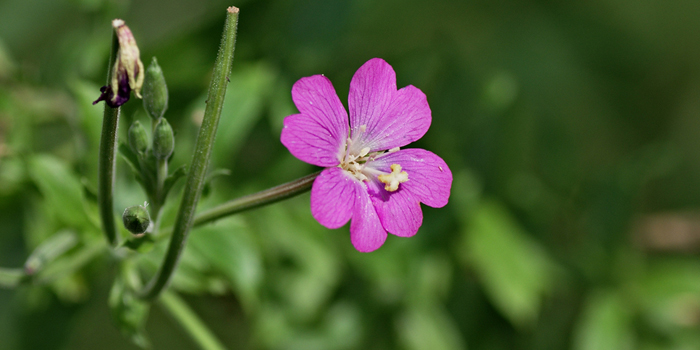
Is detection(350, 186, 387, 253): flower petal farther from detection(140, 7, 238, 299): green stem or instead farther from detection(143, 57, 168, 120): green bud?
detection(143, 57, 168, 120): green bud

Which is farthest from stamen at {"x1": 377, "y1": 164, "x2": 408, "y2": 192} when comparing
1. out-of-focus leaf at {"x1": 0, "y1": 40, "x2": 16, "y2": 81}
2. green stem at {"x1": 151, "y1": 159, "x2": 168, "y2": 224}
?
out-of-focus leaf at {"x1": 0, "y1": 40, "x2": 16, "y2": 81}

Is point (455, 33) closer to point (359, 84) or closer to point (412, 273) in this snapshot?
point (412, 273)

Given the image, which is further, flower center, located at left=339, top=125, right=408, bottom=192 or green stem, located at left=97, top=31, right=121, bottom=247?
flower center, located at left=339, top=125, right=408, bottom=192

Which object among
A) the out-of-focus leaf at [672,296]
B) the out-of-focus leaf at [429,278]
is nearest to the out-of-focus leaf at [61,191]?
the out-of-focus leaf at [429,278]

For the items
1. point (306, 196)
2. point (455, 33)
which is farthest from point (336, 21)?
point (455, 33)

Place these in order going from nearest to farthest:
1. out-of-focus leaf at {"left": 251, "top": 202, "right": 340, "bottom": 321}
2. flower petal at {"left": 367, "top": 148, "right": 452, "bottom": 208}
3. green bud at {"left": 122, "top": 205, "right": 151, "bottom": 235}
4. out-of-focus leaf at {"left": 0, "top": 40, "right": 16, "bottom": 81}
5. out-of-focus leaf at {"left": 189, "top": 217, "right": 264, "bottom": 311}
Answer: green bud at {"left": 122, "top": 205, "right": 151, "bottom": 235}
flower petal at {"left": 367, "top": 148, "right": 452, "bottom": 208}
out-of-focus leaf at {"left": 189, "top": 217, "right": 264, "bottom": 311}
out-of-focus leaf at {"left": 0, "top": 40, "right": 16, "bottom": 81}
out-of-focus leaf at {"left": 251, "top": 202, "right": 340, "bottom": 321}

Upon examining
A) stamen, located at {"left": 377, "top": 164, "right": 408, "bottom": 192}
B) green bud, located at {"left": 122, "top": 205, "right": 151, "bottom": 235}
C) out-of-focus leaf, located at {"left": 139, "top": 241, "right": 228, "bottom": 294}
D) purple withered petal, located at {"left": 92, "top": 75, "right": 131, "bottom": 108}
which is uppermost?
stamen, located at {"left": 377, "top": 164, "right": 408, "bottom": 192}

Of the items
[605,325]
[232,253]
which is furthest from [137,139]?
[605,325]

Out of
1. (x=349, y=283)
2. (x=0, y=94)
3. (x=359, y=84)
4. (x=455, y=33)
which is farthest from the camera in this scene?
(x=455, y=33)
